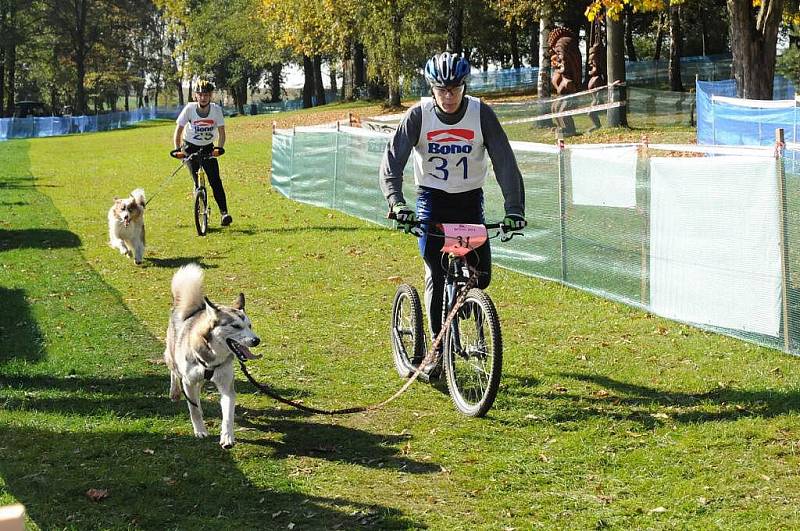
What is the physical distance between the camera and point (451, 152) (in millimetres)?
6945

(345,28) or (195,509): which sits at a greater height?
(345,28)

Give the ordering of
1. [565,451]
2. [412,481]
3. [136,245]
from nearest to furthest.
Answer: [412,481] → [565,451] → [136,245]

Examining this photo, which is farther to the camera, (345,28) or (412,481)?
(345,28)

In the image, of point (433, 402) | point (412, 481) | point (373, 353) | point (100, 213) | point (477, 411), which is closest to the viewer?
point (412, 481)

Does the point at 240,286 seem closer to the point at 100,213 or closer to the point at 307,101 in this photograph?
the point at 100,213

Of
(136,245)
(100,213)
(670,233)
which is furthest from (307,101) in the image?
(670,233)

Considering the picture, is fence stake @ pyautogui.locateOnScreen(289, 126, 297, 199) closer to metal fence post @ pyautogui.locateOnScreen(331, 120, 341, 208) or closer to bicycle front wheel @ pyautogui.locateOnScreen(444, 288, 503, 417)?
metal fence post @ pyautogui.locateOnScreen(331, 120, 341, 208)

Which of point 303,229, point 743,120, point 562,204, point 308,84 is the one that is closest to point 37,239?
point 303,229

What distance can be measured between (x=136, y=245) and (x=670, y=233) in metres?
7.74

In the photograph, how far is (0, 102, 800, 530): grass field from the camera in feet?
17.3

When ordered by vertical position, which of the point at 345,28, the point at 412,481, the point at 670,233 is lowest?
the point at 412,481

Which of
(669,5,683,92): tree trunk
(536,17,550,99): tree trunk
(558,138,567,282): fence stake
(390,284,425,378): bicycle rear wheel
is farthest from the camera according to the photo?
(669,5,683,92): tree trunk

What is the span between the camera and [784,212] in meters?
7.93

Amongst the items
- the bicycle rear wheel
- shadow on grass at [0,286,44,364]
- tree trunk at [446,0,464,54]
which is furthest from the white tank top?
tree trunk at [446,0,464,54]
